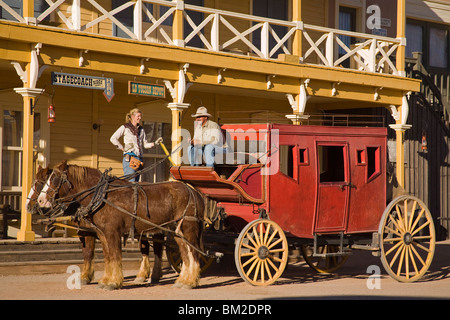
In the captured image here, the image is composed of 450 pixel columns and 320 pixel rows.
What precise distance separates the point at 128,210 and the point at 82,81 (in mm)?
3418

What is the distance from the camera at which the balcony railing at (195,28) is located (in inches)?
573

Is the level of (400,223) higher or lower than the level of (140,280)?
higher

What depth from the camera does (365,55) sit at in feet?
61.1

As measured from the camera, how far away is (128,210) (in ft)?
36.5

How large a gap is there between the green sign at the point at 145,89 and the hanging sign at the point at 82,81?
39 centimetres

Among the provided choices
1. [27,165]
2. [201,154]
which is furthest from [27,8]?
[201,154]

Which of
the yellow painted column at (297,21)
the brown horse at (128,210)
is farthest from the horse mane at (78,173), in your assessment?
the yellow painted column at (297,21)

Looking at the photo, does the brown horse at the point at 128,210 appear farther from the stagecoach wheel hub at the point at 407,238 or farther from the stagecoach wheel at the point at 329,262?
the stagecoach wheel hub at the point at 407,238

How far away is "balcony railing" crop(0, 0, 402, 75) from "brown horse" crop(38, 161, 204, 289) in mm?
3532

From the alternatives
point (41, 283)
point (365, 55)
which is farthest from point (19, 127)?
point (365, 55)

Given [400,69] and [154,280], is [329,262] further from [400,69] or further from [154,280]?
[400,69]

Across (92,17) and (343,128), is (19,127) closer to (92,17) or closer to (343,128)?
(92,17)

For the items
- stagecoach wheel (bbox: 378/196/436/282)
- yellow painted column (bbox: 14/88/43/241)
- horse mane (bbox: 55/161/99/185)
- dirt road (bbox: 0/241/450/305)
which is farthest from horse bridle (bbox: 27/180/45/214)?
stagecoach wheel (bbox: 378/196/436/282)

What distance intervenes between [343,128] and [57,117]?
6562 mm
